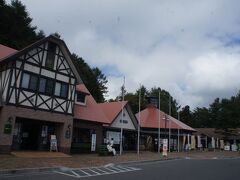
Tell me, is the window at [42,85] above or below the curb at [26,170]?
above

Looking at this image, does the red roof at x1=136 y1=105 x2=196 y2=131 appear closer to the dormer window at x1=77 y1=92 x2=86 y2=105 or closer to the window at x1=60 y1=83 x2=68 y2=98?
the dormer window at x1=77 y1=92 x2=86 y2=105

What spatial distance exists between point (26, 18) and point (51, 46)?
69.5 feet

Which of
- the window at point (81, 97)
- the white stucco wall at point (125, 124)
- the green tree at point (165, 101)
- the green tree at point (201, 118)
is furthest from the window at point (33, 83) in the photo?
the green tree at point (201, 118)

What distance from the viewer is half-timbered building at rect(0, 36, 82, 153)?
906 inches

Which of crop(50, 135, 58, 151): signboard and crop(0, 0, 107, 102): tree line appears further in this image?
crop(0, 0, 107, 102): tree line

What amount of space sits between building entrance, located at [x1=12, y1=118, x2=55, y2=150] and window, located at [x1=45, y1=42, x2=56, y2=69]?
481cm

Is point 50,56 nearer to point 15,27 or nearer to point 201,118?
point 15,27

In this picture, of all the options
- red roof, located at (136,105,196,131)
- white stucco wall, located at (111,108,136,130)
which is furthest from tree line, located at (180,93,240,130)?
white stucco wall, located at (111,108,136,130)

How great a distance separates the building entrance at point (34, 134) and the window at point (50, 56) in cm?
481

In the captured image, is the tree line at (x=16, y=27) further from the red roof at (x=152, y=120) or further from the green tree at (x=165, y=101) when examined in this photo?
the green tree at (x=165, y=101)

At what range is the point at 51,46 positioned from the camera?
2656 centimetres

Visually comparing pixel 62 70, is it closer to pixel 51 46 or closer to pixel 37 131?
pixel 51 46

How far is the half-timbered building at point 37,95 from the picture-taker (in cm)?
2302

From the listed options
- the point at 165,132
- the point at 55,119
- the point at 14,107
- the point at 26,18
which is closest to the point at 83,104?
the point at 55,119
